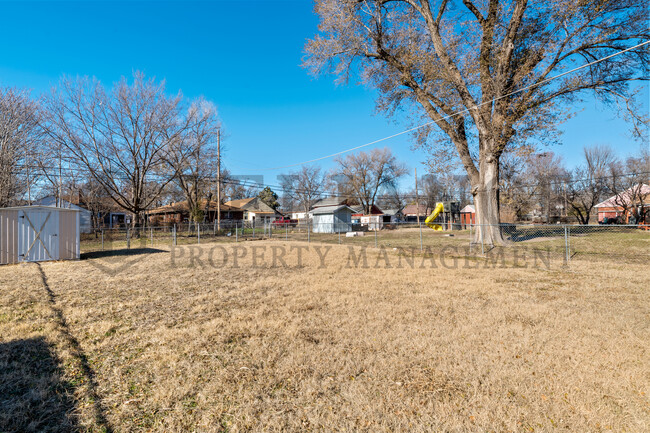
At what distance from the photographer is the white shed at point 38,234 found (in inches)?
436

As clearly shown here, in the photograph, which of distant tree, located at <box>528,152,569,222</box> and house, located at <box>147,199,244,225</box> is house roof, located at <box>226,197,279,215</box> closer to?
house, located at <box>147,199,244,225</box>

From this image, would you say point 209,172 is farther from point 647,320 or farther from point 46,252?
point 647,320

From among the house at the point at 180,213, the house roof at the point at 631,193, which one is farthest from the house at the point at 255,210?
the house roof at the point at 631,193

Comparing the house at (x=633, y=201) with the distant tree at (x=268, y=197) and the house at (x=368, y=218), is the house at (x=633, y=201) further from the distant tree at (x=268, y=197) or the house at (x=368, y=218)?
the distant tree at (x=268, y=197)

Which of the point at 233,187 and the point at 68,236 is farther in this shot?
the point at 233,187

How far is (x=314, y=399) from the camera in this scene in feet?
8.61

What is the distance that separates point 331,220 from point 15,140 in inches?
1074

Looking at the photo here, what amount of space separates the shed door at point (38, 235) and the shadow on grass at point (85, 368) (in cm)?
867

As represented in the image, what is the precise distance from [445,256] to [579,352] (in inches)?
351

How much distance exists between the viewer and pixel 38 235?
1176 cm

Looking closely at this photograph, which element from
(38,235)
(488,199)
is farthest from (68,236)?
(488,199)

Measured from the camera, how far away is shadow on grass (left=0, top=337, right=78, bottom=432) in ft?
7.61

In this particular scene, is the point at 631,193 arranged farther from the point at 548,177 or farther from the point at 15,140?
the point at 15,140

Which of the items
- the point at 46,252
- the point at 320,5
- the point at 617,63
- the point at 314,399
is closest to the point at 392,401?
the point at 314,399
